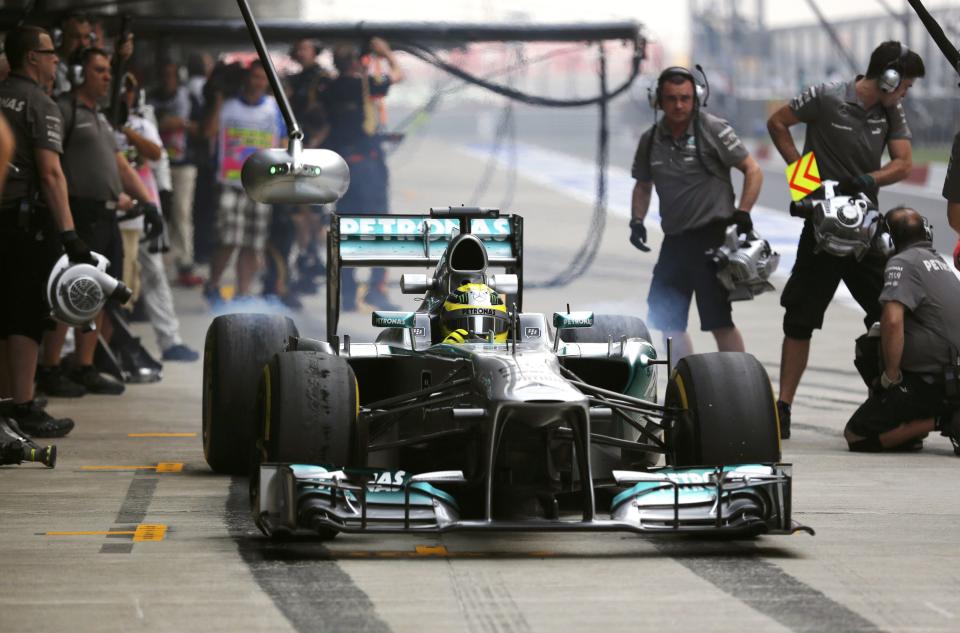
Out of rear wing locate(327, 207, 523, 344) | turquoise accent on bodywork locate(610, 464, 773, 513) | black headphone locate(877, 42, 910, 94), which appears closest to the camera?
turquoise accent on bodywork locate(610, 464, 773, 513)

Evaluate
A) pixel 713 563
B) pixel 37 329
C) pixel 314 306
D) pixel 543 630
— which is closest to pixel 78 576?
pixel 543 630

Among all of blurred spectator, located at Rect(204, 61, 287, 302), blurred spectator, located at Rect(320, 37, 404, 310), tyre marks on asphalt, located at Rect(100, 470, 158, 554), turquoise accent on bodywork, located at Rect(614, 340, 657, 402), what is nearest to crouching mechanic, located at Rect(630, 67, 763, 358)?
Answer: turquoise accent on bodywork, located at Rect(614, 340, 657, 402)

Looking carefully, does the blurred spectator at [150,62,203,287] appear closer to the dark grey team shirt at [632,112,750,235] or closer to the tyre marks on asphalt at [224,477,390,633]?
the dark grey team shirt at [632,112,750,235]

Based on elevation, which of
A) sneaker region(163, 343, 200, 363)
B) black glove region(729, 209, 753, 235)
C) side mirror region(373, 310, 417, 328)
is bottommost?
sneaker region(163, 343, 200, 363)

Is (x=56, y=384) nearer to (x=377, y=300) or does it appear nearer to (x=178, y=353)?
(x=178, y=353)

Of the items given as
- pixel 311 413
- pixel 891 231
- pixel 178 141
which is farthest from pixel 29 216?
pixel 178 141

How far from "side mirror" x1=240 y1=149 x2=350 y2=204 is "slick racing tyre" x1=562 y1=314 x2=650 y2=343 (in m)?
1.86

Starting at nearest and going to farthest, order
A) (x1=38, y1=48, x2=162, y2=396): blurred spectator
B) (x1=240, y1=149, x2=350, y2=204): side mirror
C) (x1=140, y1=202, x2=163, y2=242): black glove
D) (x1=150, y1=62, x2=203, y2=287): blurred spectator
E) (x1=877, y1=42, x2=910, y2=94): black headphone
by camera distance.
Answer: (x1=240, y1=149, x2=350, y2=204): side mirror
(x1=877, y1=42, x2=910, y2=94): black headphone
(x1=38, y1=48, x2=162, y2=396): blurred spectator
(x1=140, y1=202, x2=163, y2=242): black glove
(x1=150, y1=62, x2=203, y2=287): blurred spectator

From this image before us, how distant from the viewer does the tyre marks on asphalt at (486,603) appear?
5.81 m

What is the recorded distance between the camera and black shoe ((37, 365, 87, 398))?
38.3 feet

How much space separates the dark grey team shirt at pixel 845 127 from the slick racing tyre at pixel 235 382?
3.49m

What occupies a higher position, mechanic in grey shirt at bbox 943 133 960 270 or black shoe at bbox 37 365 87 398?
mechanic in grey shirt at bbox 943 133 960 270

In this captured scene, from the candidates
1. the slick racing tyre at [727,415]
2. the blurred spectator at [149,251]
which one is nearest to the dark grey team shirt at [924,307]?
the slick racing tyre at [727,415]

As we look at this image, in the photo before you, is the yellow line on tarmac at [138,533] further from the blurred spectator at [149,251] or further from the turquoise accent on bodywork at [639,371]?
the blurred spectator at [149,251]
